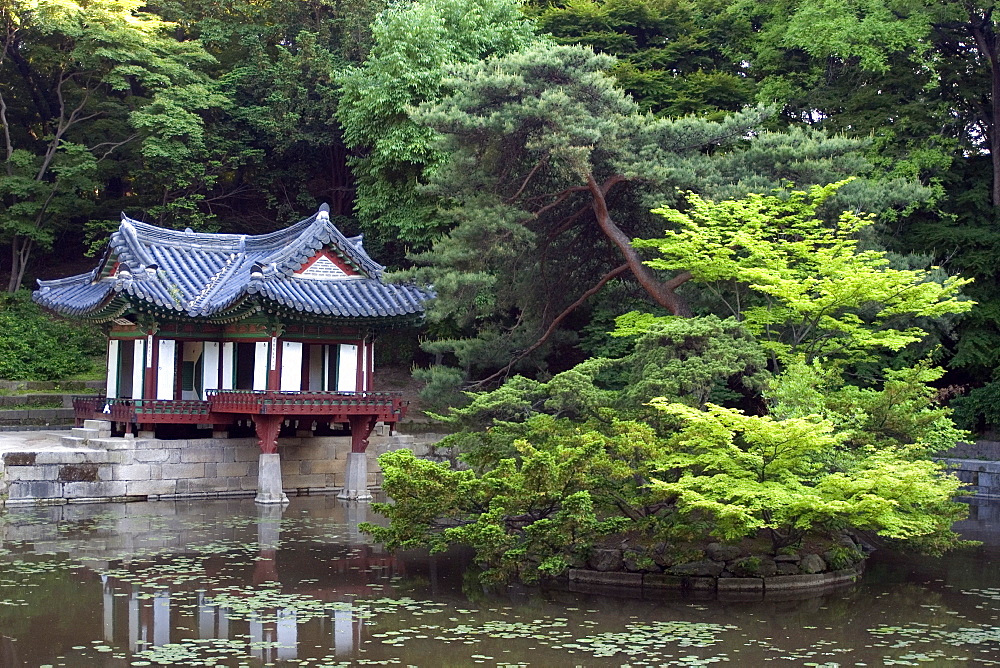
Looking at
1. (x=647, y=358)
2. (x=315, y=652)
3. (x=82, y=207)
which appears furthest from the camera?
(x=82, y=207)

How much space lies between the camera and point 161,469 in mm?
23297

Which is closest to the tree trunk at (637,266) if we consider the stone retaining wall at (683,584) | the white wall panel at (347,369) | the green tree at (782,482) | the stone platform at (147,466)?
the green tree at (782,482)

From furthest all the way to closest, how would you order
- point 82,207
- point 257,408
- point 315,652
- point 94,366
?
1. point 82,207
2. point 94,366
3. point 257,408
4. point 315,652

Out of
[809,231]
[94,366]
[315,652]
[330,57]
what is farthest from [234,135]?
[315,652]

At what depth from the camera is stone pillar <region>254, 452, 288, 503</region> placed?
22625mm

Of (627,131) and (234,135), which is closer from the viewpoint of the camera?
(627,131)

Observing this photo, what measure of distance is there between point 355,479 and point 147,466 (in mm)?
4418

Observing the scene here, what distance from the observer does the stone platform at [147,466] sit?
845 inches

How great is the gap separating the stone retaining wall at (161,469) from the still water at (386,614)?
326cm

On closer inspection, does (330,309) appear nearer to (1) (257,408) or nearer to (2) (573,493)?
(1) (257,408)

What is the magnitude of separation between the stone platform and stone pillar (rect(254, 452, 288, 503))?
5.59 feet

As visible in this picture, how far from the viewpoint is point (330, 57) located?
37.3 metres

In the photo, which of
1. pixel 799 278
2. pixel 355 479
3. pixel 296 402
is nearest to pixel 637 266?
pixel 799 278

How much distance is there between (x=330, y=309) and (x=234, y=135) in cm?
1576
